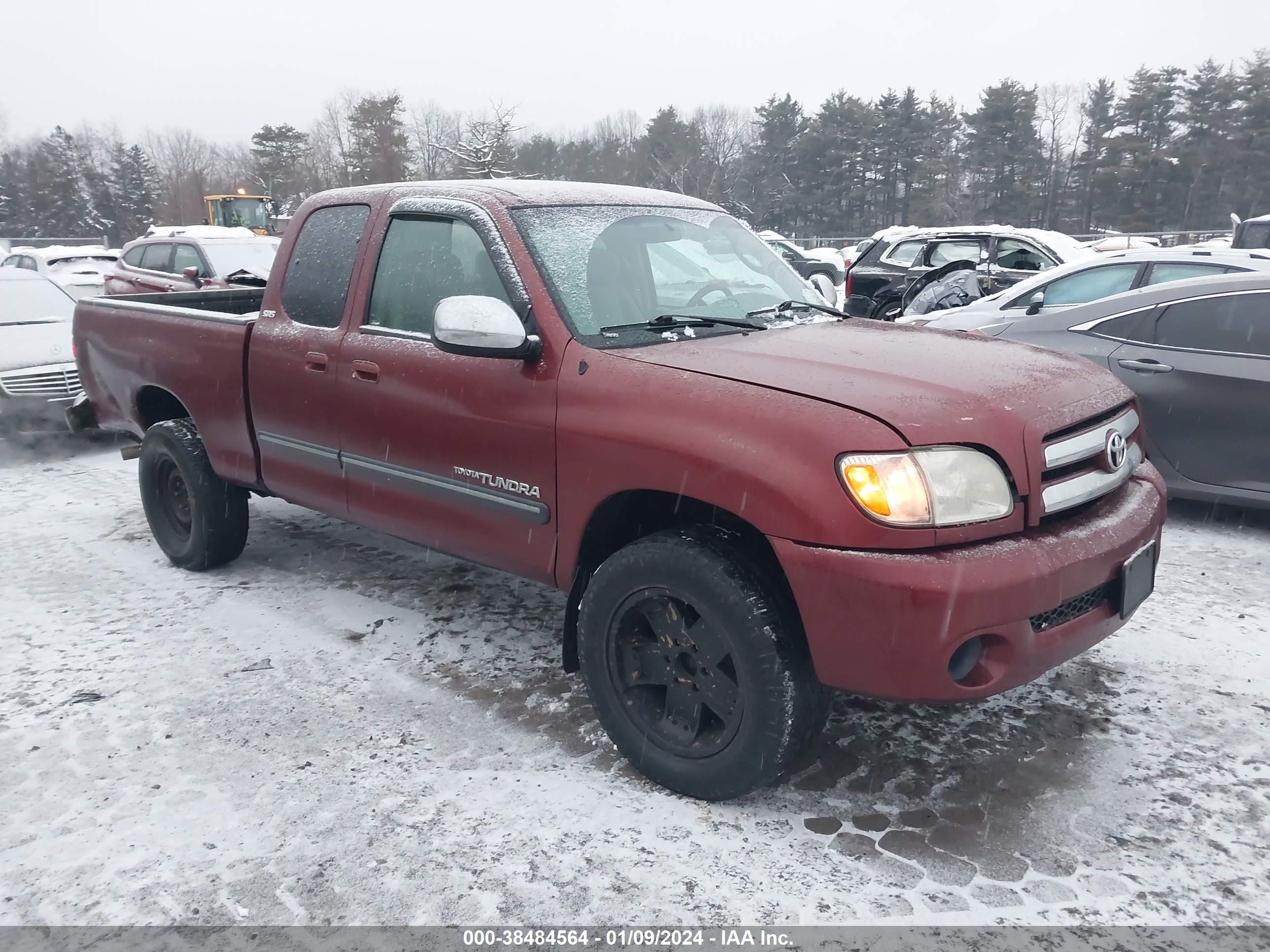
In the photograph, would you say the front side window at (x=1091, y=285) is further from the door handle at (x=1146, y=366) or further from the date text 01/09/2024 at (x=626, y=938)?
the date text 01/09/2024 at (x=626, y=938)

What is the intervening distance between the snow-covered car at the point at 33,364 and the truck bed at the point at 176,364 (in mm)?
2790

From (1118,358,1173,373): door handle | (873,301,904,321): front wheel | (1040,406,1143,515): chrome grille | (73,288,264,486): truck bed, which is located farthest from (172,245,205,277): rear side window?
(1040,406,1143,515): chrome grille

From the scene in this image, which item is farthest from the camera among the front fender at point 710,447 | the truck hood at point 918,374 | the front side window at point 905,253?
the front side window at point 905,253

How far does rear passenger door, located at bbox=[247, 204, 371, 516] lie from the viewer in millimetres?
4031

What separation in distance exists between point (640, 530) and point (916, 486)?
3.52 ft

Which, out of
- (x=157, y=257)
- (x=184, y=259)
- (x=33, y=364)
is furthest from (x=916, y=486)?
(x=157, y=257)

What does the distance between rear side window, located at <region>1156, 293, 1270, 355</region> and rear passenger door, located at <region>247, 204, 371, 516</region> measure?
4.65 m

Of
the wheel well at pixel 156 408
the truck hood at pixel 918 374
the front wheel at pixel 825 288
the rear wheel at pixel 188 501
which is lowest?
the rear wheel at pixel 188 501

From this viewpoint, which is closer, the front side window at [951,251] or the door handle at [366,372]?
the door handle at [366,372]

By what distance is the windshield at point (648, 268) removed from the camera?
3.34 meters

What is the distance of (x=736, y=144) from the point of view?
172 ft

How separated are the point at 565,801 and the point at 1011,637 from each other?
1.44 metres

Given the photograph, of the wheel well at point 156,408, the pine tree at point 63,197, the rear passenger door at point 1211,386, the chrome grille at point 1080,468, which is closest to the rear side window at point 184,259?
the wheel well at point 156,408

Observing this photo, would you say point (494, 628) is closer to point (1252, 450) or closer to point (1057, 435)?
point (1057, 435)
